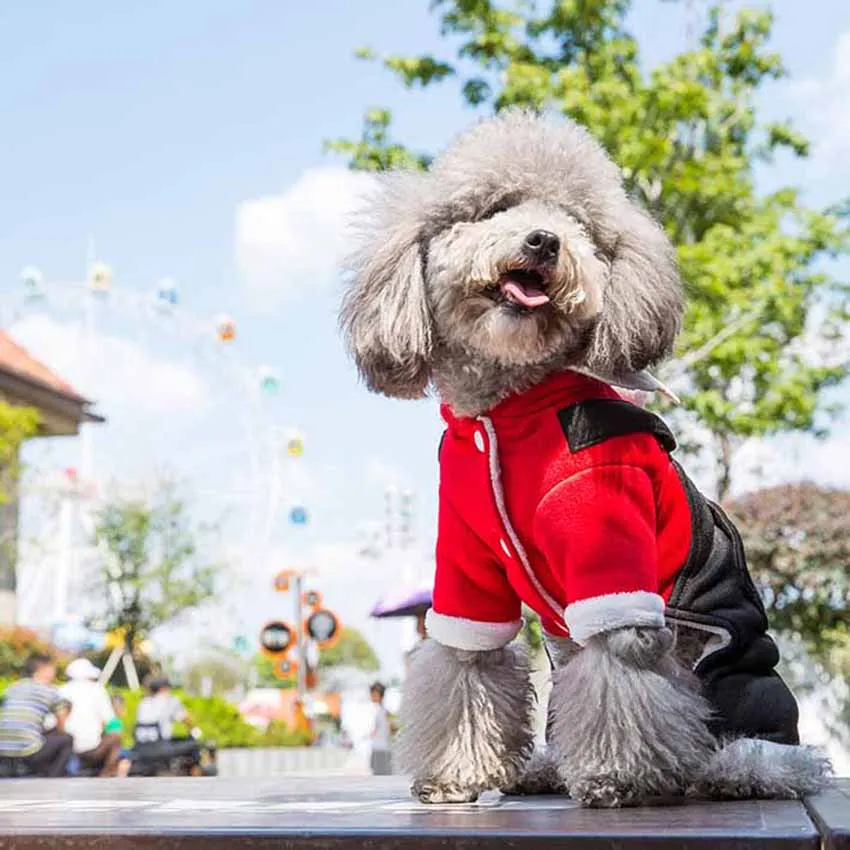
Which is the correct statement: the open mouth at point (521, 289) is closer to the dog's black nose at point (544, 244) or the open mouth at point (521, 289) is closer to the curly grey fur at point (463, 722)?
the dog's black nose at point (544, 244)

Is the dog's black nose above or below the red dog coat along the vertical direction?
above

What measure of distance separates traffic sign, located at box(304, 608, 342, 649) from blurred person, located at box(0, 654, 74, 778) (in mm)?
8229

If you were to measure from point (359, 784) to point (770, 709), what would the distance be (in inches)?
39.3

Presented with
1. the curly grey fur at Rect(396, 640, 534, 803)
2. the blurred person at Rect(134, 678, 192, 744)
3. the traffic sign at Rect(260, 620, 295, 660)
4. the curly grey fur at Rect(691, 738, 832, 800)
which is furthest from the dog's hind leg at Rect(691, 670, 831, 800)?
the traffic sign at Rect(260, 620, 295, 660)

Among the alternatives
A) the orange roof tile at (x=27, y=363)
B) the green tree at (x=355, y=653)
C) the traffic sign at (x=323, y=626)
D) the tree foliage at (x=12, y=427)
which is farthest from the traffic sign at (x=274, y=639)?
the green tree at (x=355, y=653)

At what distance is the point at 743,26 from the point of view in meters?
13.0

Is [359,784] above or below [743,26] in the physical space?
below

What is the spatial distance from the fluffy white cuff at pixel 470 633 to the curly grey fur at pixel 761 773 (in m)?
0.48

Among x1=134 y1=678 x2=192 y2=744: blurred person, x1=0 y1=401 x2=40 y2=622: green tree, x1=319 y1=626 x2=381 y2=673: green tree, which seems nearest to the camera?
x1=134 y1=678 x2=192 y2=744: blurred person

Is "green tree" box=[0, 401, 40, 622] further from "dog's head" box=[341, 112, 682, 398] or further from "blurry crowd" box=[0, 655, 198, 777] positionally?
"dog's head" box=[341, 112, 682, 398]

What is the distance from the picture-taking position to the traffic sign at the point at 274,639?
57.4 ft

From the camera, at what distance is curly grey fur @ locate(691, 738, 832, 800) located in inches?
92.8

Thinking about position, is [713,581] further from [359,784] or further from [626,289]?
[359,784]

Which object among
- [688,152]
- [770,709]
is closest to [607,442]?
[770,709]
